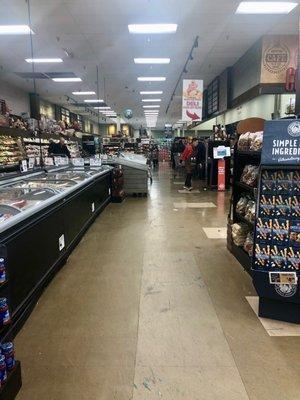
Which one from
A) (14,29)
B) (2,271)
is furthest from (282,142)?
(14,29)

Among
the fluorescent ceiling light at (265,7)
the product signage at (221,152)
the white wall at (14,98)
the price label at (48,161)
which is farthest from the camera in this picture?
the white wall at (14,98)

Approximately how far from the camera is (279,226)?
278cm

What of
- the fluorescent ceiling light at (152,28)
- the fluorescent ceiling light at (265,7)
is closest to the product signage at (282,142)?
the fluorescent ceiling light at (265,7)

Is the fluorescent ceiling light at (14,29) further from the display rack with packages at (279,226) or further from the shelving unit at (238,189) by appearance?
the display rack with packages at (279,226)

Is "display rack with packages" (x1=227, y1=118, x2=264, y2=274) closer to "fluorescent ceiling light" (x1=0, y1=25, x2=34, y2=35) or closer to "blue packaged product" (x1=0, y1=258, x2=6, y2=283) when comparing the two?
"blue packaged product" (x1=0, y1=258, x2=6, y2=283)

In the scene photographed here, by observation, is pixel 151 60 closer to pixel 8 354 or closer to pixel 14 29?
pixel 14 29

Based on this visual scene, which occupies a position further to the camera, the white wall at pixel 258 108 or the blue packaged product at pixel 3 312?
the white wall at pixel 258 108

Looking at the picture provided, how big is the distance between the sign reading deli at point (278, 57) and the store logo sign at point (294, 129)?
6.51 m

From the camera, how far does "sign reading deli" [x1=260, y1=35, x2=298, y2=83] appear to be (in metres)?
8.25

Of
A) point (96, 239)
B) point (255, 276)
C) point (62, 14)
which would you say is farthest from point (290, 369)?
point (62, 14)

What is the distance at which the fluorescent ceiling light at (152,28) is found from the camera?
7.38 meters

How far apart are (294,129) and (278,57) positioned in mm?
6789

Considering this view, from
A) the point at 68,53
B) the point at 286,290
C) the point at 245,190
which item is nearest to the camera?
the point at 286,290

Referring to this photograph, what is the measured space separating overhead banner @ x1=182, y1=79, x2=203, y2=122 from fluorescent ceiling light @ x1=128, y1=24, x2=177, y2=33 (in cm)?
322
